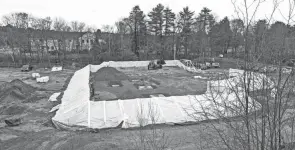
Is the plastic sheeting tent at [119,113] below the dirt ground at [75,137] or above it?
above

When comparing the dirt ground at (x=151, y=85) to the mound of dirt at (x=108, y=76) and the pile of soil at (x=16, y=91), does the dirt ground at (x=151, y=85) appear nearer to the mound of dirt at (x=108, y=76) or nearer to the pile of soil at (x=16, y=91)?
the mound of dirt at (x=108, y=76)

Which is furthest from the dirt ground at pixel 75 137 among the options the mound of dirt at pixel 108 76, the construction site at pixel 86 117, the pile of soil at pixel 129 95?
the mound of dirt at pixel 108 76

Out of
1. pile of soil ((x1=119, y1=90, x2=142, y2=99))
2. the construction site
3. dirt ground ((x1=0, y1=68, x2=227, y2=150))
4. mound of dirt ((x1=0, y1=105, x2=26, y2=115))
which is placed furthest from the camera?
pile of soil ((x1=119, y1=90, x2=142, y2=99))

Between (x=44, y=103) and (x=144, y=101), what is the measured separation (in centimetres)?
815

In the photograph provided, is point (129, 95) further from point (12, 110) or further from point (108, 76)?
point (12, 110)

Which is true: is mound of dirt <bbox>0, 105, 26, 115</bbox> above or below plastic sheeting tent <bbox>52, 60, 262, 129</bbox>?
below

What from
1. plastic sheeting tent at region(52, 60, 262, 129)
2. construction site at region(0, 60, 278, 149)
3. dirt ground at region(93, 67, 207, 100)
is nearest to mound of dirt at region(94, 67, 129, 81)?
dirt ground at region(93, 67, 207, 100)

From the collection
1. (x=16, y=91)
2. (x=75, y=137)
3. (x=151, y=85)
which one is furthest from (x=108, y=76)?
(x=75, y=137)

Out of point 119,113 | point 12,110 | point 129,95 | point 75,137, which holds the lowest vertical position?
point 75,137

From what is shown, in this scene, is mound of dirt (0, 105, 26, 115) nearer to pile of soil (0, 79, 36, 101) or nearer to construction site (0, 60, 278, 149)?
construction site (0, 60, 278, 149)

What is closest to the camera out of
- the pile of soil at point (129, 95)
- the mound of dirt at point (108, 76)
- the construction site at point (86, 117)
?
the construction site at point (86, 117)

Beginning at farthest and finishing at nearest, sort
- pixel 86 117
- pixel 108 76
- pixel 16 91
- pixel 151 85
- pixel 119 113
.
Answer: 1. pixel 108 76
2. pixel 151 85
3. pixel 16 91
4. pixel 119 113
5. pixel 86 117

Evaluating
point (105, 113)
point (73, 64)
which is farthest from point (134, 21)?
point (105, 113)

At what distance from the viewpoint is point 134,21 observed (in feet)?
143
